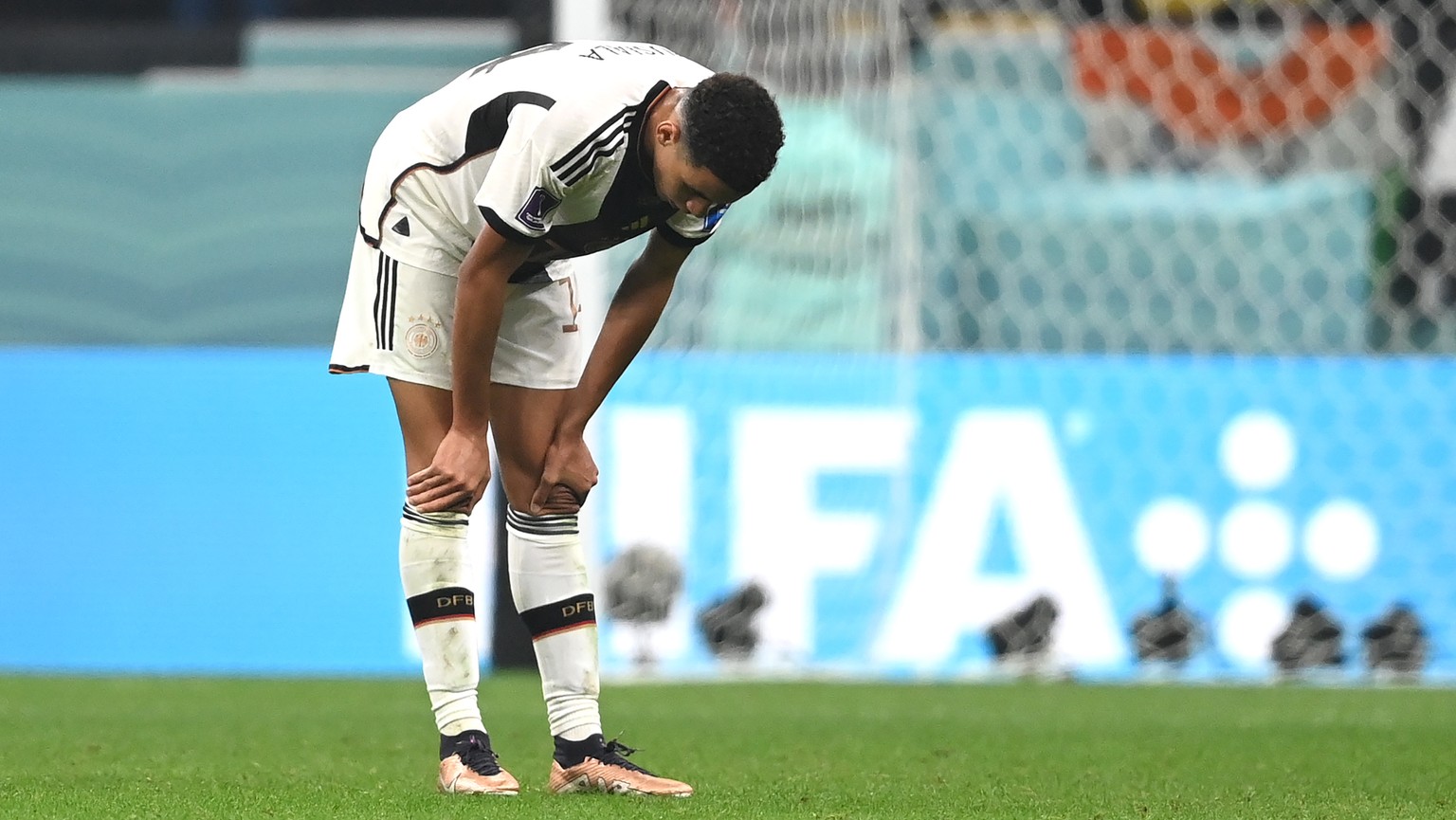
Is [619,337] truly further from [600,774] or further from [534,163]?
[600,774]

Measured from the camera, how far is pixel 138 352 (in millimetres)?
6824

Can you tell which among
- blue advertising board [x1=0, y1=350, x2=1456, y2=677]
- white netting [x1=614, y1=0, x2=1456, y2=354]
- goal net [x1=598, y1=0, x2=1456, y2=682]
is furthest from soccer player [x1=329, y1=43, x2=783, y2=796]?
white netting [x1=614, y1=0, x2=1456, y2=354]

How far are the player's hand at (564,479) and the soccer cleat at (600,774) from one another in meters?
0.38

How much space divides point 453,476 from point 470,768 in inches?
18.3

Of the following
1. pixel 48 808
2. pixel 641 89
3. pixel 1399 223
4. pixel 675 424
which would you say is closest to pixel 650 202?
pixel 641 89

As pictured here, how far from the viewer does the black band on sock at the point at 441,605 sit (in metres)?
3.48

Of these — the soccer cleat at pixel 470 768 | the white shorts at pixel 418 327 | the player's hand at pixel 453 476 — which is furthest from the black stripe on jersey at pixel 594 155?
the soccer cleat at pixel 470 768

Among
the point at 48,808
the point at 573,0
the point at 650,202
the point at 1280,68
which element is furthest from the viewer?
the point at 1280,68

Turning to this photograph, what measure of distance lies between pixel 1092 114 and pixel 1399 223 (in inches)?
41.6

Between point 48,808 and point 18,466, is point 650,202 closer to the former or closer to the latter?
point 48,808

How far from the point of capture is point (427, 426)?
345cm

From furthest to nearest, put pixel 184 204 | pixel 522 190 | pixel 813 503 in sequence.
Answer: pixel 184 204 → pixel 813 503 → pixel 522 190

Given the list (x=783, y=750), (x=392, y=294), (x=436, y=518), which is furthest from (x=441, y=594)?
(x=783, y=750)

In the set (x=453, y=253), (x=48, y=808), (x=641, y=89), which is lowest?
(x=48, y=808)
